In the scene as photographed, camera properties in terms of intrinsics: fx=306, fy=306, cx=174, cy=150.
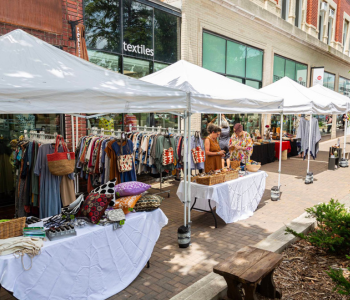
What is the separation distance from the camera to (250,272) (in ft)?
10.8

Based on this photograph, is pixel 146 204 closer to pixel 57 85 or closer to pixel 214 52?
pixel 57 85

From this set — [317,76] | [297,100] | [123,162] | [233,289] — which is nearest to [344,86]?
[317,76]

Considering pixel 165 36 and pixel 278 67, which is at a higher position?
pixel 278 67

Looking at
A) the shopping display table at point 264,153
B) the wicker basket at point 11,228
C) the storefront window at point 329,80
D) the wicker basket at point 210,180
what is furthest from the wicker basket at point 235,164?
the storefront window at point 329,80

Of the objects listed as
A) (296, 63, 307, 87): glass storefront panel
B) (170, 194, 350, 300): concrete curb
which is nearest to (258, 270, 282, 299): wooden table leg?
(170, 194, 350, 300): concrete curb

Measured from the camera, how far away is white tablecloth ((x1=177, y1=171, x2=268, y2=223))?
19.2ft

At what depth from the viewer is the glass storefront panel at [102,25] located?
819 centimetres

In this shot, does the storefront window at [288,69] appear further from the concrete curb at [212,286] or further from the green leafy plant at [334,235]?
the concrete curb at [212,286]

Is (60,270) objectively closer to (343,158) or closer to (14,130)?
(14,130)

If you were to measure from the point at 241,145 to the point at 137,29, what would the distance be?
503cm

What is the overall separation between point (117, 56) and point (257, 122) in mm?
9852

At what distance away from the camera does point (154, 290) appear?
3.91m

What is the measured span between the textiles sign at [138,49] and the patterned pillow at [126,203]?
20.7ft

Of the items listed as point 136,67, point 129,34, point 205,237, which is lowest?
point 205,237
